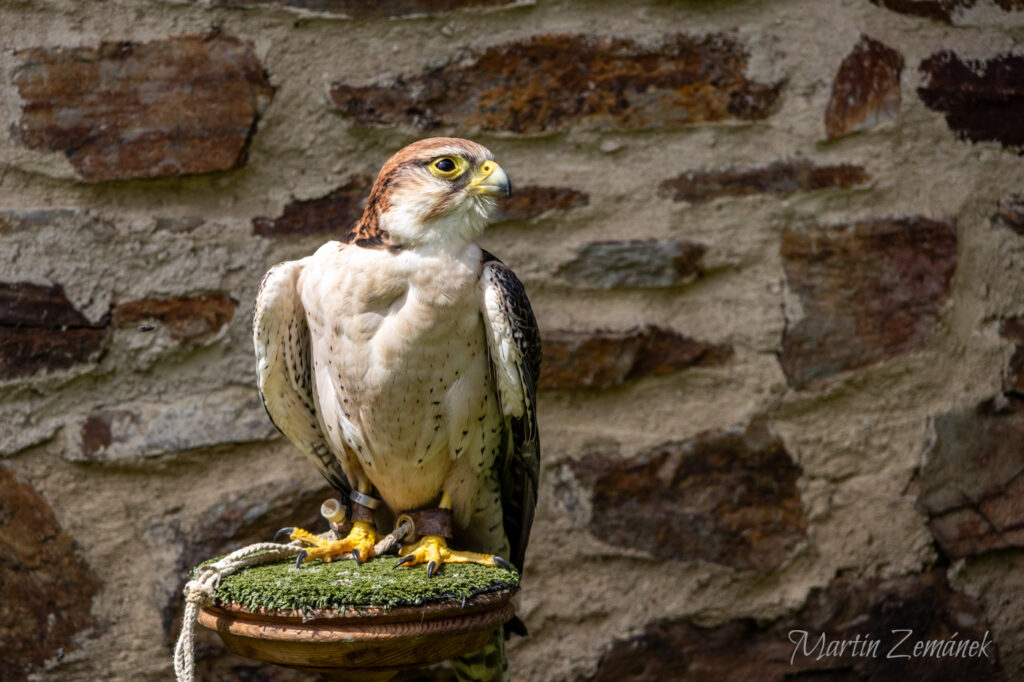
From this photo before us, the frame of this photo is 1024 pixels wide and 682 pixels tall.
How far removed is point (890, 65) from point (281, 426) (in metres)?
1.63

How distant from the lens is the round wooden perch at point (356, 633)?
1.41 meters

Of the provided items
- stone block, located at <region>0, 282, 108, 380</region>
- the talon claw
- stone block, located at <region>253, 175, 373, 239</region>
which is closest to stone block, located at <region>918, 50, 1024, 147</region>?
stone block, located at <region>253, 175, 373, 239</region>

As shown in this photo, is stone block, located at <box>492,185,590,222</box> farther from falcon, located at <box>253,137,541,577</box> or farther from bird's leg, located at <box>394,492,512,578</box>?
bird's leg, located at <box>394,492,512,578</box>

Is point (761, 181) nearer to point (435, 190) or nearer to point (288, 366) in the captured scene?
point (435, 190)

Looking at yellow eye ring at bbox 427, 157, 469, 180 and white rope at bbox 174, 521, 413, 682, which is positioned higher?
yellow eye ring at bbox 427, 157, 469, 180

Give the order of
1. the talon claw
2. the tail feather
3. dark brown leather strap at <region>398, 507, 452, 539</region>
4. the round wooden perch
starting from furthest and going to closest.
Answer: the tail feather < dark brown leather strap at <region>398, 507, 452, 539</region> < the talon claw < the round wooden perch

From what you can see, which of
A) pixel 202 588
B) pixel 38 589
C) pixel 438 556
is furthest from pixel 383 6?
pixel 38 589

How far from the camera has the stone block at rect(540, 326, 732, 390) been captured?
7.29ft

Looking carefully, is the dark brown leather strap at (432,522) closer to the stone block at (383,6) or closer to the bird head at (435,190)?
the bird head at (435,190)

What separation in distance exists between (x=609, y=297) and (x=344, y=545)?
34.5 inches

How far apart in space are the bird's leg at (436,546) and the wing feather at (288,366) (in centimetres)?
22

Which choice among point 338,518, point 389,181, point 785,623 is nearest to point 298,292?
point 389,181

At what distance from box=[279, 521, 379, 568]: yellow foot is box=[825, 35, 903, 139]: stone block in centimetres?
141

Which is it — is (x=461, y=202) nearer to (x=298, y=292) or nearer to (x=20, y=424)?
(x=298, y=292)
